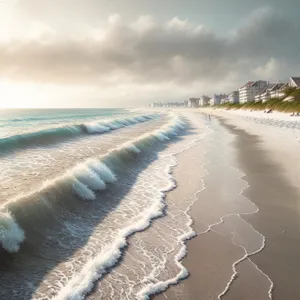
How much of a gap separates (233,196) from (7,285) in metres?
7.58

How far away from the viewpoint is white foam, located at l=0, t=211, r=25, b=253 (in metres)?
6.51

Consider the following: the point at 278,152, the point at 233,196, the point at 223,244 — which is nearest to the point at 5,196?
the point at 223,244

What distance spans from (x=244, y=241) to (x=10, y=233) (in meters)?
5.44

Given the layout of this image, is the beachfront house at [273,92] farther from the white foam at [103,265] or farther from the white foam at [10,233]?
the white foam at [10,233]

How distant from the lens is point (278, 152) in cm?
1906

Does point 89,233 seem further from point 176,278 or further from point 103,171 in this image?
point 103,171

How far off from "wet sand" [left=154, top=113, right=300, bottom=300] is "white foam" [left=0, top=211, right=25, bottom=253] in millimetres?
3544

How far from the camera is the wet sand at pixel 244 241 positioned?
5.10m

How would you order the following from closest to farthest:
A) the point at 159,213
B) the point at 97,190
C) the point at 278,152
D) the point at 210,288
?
the point at 210,288 < the point at 159,213 < the point at 97,190 < the point at 278,152

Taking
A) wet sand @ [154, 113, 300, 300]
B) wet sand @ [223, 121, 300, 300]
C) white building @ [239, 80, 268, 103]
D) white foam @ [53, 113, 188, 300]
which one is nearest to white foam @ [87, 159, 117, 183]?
wet sand @ [154, 113, 300, 300]

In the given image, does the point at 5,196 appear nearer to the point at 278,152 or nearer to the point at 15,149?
the point at 15,149

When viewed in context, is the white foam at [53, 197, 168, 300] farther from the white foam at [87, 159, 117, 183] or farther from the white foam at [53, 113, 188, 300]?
the white foam at [87, 159, 117, 183]

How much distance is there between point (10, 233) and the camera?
689cm

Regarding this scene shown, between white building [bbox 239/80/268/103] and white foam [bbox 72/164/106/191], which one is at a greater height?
white building [bbox 239/80/268/103]
